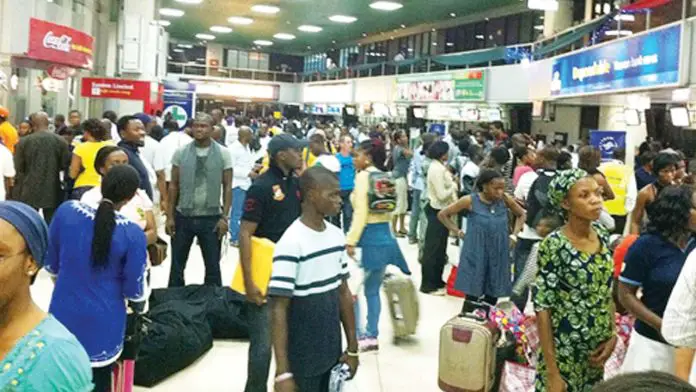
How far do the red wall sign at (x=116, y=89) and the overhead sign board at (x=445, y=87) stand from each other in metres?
9.48

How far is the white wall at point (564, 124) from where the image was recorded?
20.3 m

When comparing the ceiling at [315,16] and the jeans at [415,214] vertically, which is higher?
the ceiling at [315,16]

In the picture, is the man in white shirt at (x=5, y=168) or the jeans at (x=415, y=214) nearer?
the man in white shirt at (x=5, y=168)

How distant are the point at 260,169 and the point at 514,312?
14.1 ft

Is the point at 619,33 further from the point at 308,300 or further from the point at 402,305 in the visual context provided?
the point at 308,300

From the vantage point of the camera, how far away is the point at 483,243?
6.12m

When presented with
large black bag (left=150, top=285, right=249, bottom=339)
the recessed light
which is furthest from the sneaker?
the recessed light

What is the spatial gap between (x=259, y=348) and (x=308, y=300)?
123 cm

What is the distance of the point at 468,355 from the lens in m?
4.72

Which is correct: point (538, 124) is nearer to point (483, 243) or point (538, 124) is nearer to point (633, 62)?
point (633, 62)

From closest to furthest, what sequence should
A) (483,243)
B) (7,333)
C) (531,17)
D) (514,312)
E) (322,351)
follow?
(7,333) → (322,351) → (514,312) → (483,243) → (531,17)

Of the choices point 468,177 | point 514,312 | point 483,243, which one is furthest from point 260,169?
point 514,312

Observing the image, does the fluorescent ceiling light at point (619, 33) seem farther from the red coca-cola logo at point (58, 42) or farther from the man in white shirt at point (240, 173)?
the red coca-cola logo at point (58, 42)

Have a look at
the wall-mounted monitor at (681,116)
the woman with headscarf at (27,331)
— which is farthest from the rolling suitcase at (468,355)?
the wall-mounted monitor at (681,116)
